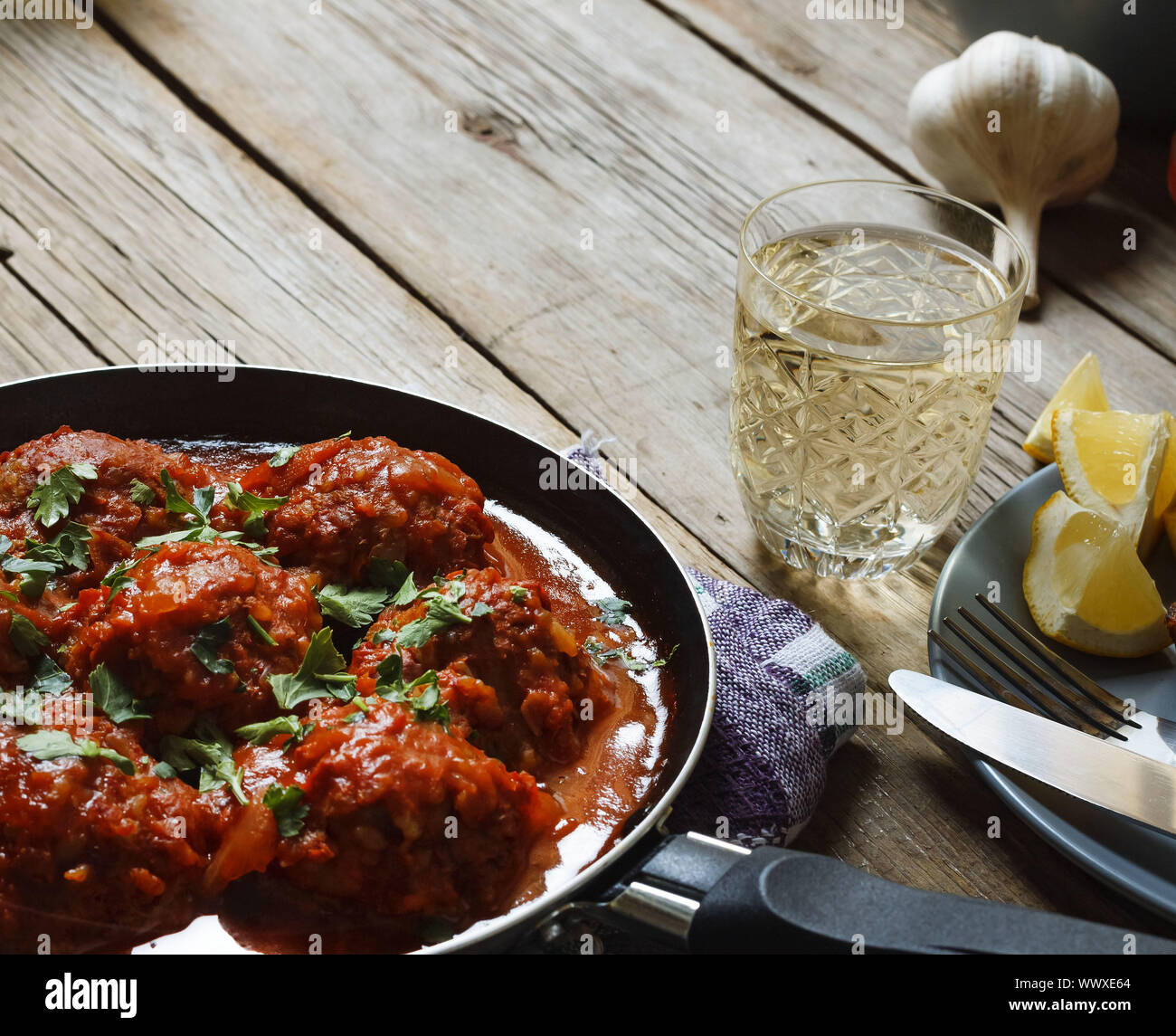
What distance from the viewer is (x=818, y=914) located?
1.23m

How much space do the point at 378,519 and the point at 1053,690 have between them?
104cm

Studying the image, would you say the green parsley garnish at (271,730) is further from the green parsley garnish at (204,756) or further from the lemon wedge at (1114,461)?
the lemon wedge at (1114,461)

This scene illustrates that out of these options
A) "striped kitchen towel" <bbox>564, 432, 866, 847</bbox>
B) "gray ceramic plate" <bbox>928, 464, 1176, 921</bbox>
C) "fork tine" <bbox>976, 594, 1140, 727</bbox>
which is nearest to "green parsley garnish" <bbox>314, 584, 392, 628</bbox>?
"striped kitchen towel" <bbox>564, 432, 866, 847</bbox>

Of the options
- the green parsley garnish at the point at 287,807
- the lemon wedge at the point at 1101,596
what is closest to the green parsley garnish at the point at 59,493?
the green parsley garnish at the point at 287,807

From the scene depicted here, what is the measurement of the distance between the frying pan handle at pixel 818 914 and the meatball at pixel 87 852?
0.47 metres

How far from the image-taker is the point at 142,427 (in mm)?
2023

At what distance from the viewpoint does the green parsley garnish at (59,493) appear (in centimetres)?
167

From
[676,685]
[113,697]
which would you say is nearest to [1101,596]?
[676,685]

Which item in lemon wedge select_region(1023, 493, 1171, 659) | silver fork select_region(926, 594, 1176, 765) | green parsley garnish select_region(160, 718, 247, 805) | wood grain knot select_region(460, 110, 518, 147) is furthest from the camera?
wood grain knot select_region(460, 110, 518, 147)

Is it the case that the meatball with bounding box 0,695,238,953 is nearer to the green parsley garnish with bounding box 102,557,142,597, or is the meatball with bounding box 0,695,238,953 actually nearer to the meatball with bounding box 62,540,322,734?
the meatball with bounding box 62,540,322,734

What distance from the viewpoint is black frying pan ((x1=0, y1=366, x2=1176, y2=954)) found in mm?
1191

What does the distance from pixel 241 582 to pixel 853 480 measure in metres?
1.05

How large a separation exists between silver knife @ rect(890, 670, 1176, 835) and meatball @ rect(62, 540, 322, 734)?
34.7 inches
